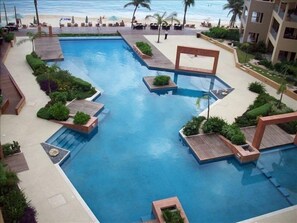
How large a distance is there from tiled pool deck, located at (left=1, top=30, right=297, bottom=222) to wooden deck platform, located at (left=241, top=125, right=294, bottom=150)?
2.26 meters

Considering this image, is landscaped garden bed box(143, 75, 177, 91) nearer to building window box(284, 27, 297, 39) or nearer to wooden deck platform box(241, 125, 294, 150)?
wooden deck platform box(241, 125, 294, 150)

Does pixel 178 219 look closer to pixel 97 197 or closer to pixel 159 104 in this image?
pixel 97 197

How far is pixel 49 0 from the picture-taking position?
91812mm

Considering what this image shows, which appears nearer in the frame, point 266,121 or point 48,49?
point 266,121

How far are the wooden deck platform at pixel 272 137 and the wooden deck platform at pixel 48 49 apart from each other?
2248cm

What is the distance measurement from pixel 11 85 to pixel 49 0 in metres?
73.0

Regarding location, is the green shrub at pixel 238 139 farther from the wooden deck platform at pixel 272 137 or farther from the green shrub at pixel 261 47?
the green shrub at pixel 261 47

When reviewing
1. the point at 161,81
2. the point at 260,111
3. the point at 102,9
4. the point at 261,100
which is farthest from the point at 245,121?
the point at 102,9

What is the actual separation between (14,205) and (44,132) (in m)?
7.74

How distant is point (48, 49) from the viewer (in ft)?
123

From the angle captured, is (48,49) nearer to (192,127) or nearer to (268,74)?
(192,127)

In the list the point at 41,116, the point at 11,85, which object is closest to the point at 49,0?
the point at 11,85

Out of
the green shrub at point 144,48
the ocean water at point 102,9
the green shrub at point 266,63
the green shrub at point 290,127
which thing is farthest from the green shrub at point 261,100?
the ocean water at point 102,9

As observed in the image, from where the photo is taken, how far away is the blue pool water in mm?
17250
